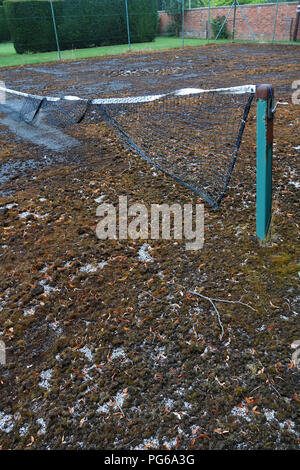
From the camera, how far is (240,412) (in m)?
1.54

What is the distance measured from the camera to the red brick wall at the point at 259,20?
694 inches

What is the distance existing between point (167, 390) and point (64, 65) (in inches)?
545

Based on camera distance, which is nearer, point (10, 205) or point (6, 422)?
point (6, 422)

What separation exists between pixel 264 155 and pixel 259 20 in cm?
2056

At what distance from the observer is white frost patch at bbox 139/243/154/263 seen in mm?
2588

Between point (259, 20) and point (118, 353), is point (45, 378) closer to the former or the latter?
point (118, 353)

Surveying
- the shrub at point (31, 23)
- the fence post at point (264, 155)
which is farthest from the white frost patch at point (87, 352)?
the shrub at point (31, 23)

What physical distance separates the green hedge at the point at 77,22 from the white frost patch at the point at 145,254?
18.0 meters

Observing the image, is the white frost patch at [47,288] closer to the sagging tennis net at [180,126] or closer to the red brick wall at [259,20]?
the sagging tennis net at [180,126]

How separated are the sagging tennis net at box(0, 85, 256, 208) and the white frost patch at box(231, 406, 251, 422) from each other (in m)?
1.89

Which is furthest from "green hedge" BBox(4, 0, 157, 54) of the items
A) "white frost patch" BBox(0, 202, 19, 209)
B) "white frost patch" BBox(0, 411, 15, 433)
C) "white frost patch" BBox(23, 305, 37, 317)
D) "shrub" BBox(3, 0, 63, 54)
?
"white frost patch" BBox(0, 411, 15, 433)

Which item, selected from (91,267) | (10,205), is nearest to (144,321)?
(91,267)
